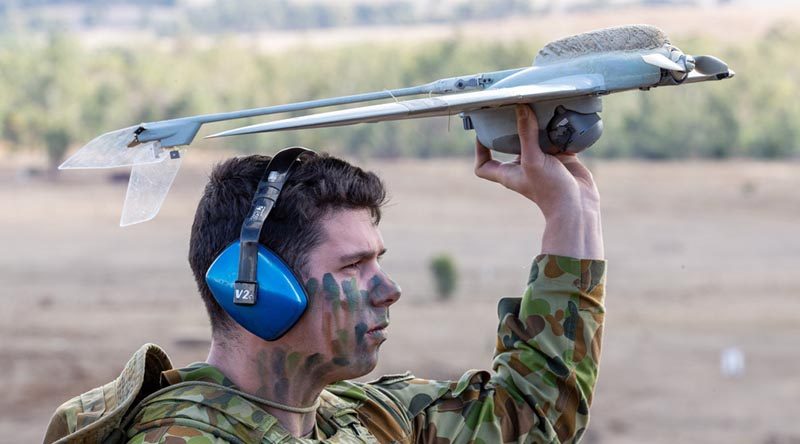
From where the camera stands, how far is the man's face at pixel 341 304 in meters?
2.97

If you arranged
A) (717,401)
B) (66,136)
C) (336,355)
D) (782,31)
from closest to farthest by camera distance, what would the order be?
(336,355), (717,401), (66,136), (782,31)

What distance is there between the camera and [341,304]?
2.97 meters

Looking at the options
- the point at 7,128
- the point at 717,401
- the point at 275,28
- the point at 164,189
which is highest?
the point at 275,28

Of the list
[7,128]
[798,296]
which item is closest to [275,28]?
[7,128]

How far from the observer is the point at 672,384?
19.5 m

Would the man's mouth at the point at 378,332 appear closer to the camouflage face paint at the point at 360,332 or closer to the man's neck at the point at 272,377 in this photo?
the camouflage face paint at the point at 360,332

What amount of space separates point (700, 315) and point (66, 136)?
2043 cm

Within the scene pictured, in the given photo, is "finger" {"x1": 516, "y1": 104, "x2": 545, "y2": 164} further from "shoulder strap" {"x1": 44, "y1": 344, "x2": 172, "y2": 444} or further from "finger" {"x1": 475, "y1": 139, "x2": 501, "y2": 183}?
"shoulder strap" {"x1": 44, "y1": 344, "x2": 172, "y2": 444}

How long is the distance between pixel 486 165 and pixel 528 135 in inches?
10.3

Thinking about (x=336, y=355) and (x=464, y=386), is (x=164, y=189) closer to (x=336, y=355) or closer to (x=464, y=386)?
(x=336, y=355)

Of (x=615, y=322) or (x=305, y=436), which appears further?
(x=615, y=322)

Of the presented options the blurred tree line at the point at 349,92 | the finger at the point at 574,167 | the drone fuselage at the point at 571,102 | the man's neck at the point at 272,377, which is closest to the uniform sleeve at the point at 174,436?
the man's neck at the point at 272,377

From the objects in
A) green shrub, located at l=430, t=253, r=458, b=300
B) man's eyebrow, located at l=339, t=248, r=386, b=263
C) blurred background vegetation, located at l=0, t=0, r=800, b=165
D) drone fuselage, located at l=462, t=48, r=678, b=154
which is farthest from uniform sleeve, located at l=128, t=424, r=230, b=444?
blurred background vegetation, located at l=0, t=0, r=800, b=165

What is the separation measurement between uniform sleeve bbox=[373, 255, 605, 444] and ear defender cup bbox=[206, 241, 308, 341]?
0.57 metres
